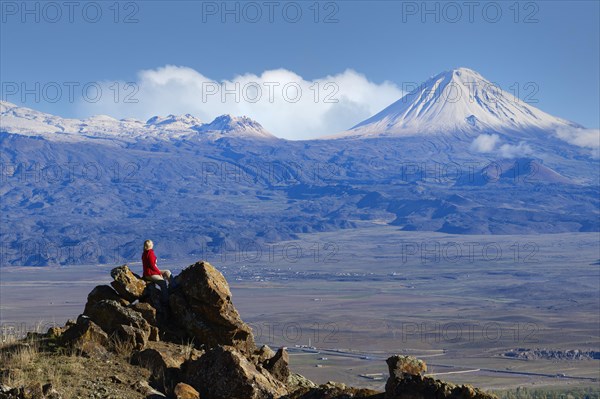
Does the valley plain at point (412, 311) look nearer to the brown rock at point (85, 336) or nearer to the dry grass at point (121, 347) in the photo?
the brown rock at point (85, 336)

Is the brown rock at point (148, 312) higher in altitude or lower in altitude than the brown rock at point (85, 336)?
higher

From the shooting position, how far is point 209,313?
13320mm

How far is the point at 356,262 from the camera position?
198375 mm

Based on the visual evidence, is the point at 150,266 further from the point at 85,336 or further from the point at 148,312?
the point at 85,336

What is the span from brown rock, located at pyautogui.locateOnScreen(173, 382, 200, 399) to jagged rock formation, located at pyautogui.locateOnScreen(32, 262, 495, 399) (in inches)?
0.4

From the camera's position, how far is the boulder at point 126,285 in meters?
13.8

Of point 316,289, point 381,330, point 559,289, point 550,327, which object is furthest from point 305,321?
point 559,289

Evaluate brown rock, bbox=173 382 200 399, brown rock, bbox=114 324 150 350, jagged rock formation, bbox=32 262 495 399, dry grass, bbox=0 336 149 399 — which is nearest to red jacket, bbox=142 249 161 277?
jagged rock formation, bbox=32 262 495 399

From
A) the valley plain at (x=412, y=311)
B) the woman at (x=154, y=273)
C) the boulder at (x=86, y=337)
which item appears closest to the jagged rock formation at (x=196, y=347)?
the boulder at (x=86, y=337)

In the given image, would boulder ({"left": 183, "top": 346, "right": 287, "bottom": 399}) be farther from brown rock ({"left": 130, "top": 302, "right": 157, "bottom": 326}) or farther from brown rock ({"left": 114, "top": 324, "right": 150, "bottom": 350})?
brown rock ({"left": 130, "top": 302, "right": 157, "bottom": 326})

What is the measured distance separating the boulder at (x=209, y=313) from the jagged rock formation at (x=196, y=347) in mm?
14

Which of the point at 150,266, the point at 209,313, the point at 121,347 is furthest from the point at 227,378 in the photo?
the point at 150,266

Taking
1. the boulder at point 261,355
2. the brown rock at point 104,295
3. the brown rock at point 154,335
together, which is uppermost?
the brown rock at point 104,295

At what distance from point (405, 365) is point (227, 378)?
2034 millimetres
